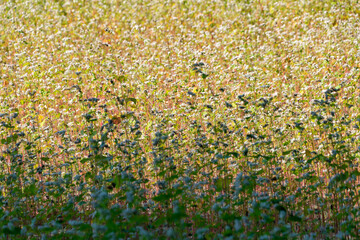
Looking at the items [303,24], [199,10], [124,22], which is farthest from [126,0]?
[303,24]

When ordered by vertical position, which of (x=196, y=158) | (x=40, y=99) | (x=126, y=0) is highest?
(x=126, y=0)

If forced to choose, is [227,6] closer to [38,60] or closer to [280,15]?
[280,15]

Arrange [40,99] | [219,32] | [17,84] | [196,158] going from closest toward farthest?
[196,158], [40,99], [17,84], [219,32]

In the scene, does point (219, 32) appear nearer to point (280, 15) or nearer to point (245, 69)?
point (280, 15)

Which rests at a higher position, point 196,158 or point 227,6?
point 227,6

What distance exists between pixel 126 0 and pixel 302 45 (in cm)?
630

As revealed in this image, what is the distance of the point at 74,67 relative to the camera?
→ 922 centimetres

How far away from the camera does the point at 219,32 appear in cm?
1129

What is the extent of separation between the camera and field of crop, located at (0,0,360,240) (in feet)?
15.1

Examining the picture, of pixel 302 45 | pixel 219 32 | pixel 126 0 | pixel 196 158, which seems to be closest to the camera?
pixel 196 158

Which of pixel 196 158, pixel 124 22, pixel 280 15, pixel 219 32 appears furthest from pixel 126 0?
pixel 196 158

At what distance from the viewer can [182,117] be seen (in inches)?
297

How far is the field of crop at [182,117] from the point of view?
4.59 m

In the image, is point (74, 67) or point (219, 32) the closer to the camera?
point (74, 67)
